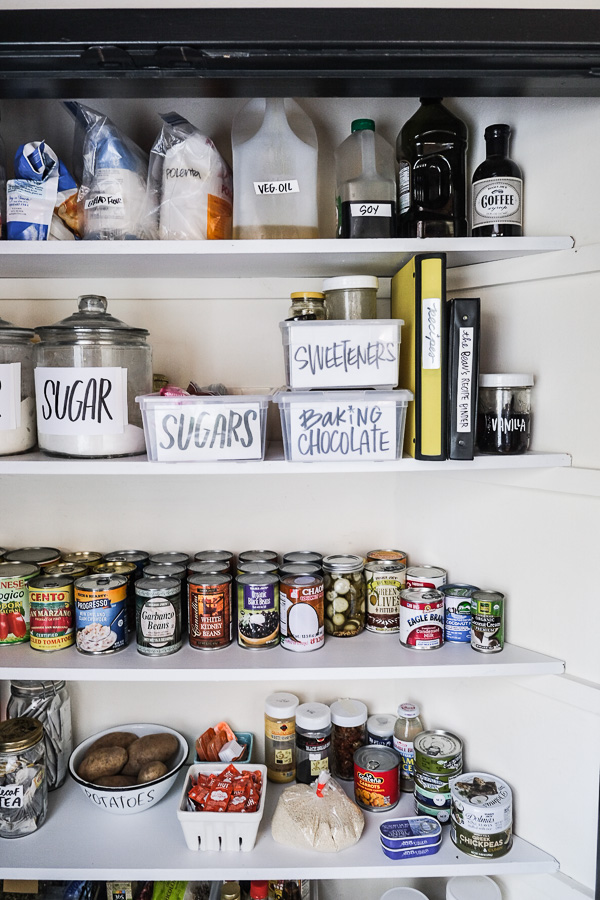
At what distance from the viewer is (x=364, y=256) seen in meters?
1.00

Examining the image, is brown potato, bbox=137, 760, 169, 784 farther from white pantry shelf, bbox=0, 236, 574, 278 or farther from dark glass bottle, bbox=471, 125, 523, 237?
dark glass bottle, bbox=471, 125, 523, 237

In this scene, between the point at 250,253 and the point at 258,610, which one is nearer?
the point at 250,253

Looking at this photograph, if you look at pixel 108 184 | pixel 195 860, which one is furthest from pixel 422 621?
pixel 108 184

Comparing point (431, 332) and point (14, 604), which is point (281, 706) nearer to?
point (14, 604)

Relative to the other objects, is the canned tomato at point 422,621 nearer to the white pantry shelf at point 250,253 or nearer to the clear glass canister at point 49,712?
the white pantry shelf at point 250,253

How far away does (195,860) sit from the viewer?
1.03 meters

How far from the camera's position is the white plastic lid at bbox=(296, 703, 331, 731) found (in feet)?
3.69

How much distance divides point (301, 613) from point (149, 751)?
0.42 m

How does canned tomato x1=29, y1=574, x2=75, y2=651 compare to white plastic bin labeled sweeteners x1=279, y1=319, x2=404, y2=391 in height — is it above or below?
below

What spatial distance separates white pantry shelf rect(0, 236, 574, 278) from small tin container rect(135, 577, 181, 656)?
1.80 feet

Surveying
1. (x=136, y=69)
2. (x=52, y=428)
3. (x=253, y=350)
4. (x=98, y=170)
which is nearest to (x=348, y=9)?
(x=136, y=69)

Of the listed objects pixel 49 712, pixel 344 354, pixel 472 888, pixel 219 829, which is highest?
pixel 344 354

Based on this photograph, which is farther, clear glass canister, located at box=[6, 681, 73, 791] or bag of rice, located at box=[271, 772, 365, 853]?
clear glass canister, located at box=[6, 681, 73, 791]

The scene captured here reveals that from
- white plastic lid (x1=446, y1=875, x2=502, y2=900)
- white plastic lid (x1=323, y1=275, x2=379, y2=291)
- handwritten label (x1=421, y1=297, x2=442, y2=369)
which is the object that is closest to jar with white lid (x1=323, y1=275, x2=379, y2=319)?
white plastic lid (x1=323, y1=275, x2=379, y2=291)
